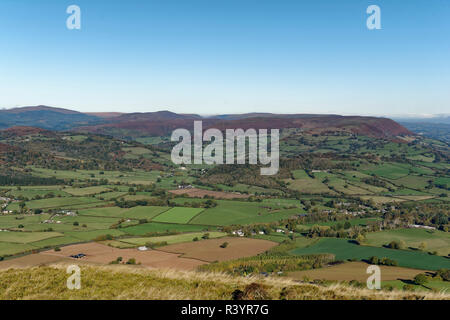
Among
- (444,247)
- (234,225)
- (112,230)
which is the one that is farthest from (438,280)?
(112,230)

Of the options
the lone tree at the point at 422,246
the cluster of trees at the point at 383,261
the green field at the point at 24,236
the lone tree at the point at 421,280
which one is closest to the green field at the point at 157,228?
the green field at the point at 24,236

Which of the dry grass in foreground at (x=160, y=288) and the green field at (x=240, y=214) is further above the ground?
the dry grass in foreground at (x=160, y=288)

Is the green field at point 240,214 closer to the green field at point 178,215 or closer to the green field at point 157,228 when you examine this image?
the green field at point 178,215

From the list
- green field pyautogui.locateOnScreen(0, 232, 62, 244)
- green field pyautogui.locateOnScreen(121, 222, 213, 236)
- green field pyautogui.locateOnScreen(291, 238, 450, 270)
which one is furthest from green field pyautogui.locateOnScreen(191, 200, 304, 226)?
green field pyautogui.locateOnScreen(0, 232, 62, 244)

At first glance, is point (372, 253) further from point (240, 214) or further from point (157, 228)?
point (157, 228)

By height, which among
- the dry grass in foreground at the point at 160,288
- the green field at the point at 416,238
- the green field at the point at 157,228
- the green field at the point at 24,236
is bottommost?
the green field at the point at 157,228

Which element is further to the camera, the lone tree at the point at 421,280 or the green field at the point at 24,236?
the green field at the point at 24,236

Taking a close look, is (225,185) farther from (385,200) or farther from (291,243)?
(291,243)
